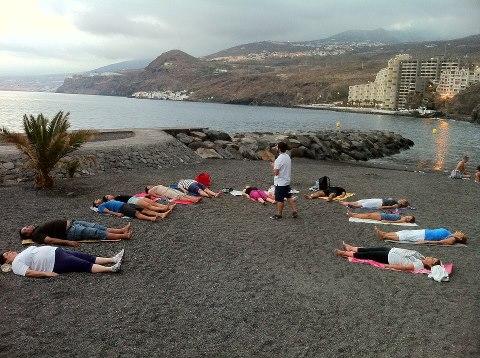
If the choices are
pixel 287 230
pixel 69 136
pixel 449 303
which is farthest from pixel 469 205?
pixel 69 136

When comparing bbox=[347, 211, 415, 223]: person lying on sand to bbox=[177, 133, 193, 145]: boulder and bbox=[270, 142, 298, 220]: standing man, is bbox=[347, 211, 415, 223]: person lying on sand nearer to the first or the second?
bbox=[270, 142, 298, 220]: standing man

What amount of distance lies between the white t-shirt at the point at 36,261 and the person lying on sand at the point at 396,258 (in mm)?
5530

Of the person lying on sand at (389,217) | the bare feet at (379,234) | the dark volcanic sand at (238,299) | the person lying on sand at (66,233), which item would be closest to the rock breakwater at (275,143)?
the person lying on sand at (389,217)

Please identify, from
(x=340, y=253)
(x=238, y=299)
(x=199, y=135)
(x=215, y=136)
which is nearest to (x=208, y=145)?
(x=199, y=135)

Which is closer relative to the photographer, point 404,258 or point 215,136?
point 404,258

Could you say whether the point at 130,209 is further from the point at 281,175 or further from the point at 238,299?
the point at 238,299

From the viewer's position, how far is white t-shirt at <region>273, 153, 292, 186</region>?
37.8ft

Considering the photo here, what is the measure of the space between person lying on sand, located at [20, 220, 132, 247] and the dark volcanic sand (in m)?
0.27

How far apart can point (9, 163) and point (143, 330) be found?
12200 millimetres

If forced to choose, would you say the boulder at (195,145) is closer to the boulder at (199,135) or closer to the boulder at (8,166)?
the boulder at (199,135)

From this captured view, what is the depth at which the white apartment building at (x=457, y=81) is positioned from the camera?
150250mm

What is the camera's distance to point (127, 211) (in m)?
11.2

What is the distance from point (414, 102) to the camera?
150750mm

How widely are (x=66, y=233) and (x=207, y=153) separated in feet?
49.5
